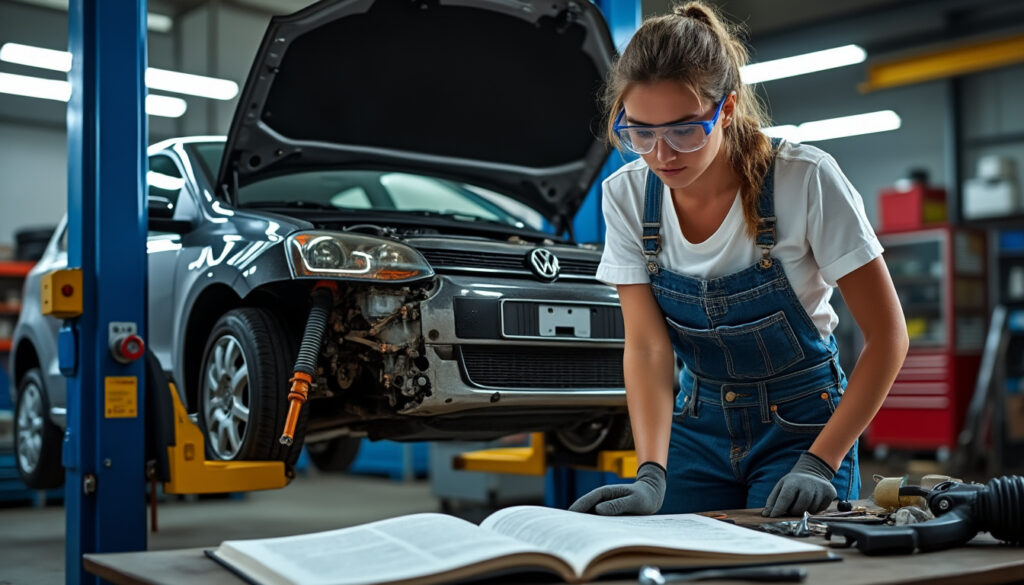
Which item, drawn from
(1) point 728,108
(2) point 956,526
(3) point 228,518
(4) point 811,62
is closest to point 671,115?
(1) point 728,108

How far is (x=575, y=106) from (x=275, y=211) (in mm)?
1124

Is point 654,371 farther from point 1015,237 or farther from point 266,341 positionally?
point 1015,237

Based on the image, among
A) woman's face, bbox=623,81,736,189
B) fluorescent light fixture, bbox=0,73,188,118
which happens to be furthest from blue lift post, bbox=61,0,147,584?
fluorescent light fixture, bbox=0,73,188,118

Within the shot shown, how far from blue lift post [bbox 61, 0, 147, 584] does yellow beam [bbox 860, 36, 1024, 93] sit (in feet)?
28.6

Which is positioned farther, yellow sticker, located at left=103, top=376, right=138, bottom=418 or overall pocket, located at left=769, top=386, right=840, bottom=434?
yellow sticker, located at left=103, top=376, right=138, bottom=418

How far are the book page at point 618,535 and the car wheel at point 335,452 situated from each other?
2.74m

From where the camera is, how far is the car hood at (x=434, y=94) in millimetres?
3020

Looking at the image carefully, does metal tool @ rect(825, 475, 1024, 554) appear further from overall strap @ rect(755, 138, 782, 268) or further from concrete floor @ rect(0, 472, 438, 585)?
concrete floor @ rect(0, 472, 438, 585)

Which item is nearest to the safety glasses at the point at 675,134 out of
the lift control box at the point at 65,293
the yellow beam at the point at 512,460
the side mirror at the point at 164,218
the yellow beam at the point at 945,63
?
the lift control box at the point at 65,293

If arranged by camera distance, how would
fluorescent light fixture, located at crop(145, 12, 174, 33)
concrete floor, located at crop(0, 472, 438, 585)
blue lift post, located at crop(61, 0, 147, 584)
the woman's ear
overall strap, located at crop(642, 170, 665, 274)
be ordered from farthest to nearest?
fluorescent light fixture, located at crop(145, 12, 174, 33) → concrete floor, located at crop(0, 472, 438, 585) → blue lift post, located at crop(61, 0, 147, 584) → overall strap, located at crop(642, 170, 665, 274) → the woman's ear

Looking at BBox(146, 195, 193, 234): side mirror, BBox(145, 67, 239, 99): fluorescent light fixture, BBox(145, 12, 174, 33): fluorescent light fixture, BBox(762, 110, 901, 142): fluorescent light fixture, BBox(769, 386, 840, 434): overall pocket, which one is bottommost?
BBox(769, 386, 840, 434): overall pocket

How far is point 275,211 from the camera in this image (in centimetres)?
320

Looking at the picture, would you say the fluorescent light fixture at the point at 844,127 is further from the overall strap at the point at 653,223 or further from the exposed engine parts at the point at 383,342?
the overall strap at the point at 653,223

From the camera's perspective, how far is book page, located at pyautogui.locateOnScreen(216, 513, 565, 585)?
94 cm
